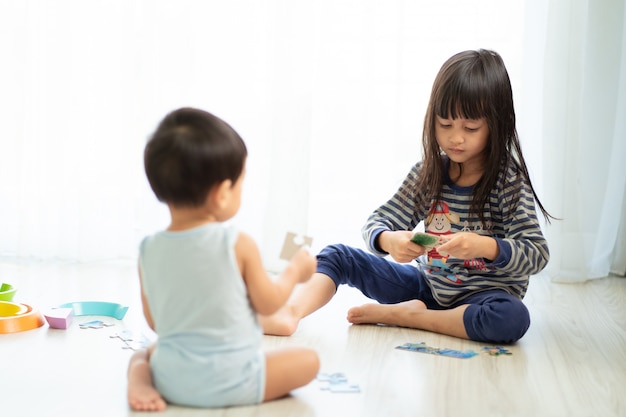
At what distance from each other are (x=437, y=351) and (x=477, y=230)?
381 mm

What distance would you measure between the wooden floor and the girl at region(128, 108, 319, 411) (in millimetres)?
51

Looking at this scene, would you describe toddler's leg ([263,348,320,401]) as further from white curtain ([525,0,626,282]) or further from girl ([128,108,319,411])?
white curtain ([525,0,626,282])

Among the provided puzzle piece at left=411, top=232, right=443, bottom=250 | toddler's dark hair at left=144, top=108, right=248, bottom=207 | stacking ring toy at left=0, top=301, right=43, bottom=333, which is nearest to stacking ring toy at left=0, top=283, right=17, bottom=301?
stacking ring toy at left=0, top=301, right=43, bottom=333

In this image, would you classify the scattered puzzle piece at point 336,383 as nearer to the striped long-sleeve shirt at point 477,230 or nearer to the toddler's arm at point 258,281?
the toddler's arm at point 258,281

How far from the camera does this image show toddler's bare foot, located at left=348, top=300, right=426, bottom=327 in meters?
2.17

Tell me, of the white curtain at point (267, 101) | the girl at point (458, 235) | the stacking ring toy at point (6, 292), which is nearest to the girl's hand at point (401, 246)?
the girl at point (458, 235)

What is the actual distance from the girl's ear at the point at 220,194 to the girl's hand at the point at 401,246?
0.67 meters

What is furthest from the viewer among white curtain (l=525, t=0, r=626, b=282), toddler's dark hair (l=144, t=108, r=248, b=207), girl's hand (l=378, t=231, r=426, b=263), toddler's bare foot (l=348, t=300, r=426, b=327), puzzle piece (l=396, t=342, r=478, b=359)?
white curtain (l=525, t=0, r=626, b=282)

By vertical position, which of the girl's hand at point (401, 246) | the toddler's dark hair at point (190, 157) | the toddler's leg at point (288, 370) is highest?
the toddler's dark hair at point (190, 157)

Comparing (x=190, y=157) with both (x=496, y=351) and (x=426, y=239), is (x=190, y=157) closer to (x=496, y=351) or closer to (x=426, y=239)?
(x=426, y=239)

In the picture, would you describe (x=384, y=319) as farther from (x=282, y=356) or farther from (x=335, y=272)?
(x=282, y=356)

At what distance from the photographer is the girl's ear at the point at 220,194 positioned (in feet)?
4.85

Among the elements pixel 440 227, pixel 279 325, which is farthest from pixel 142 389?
pixel 440 227

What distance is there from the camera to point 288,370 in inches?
61.4
